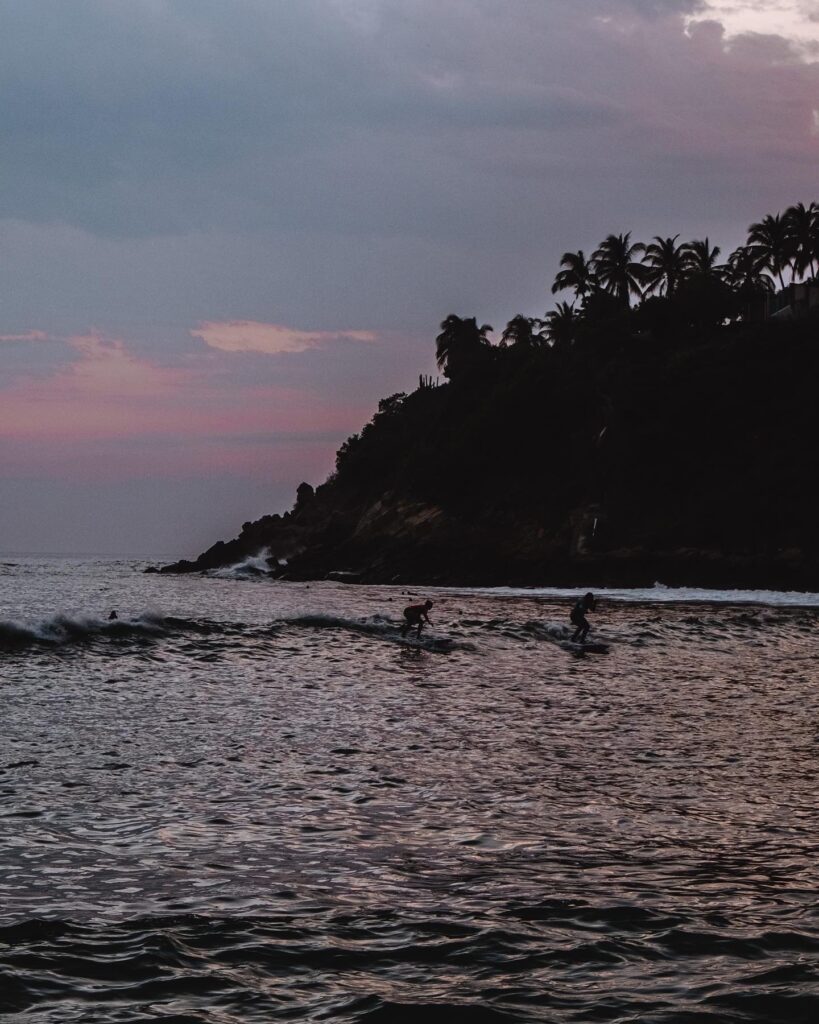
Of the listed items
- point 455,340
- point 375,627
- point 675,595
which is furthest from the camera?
point 455,340

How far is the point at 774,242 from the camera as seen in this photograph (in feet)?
299

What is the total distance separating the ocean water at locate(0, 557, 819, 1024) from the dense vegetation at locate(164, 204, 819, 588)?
49188mm

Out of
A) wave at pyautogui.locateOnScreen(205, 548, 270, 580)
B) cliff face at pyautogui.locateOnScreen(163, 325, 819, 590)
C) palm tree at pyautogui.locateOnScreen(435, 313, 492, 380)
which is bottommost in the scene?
wave at pyautogui.locateOnScreen(205, 548, 270, 580)

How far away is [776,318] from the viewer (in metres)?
82.6

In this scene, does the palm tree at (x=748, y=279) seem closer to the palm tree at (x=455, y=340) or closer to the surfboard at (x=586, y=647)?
the palm tree at (x=455, y=340)

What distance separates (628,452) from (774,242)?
99.1 feet

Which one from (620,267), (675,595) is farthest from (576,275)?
(675,595)

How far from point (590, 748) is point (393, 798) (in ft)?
11.9

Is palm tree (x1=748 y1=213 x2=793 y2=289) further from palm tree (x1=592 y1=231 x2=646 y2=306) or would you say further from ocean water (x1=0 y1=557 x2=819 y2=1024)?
ocean water (x1=0 y1=557 x2=819 y2=1024)

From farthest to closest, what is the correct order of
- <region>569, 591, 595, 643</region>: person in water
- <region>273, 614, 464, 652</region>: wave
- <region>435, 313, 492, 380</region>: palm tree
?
1. <region>435, 313, 492, 380</region>: palm tree
2. <region>569, 591, 595, 643</region>: person in water
3. <region>273, 614, 464, 652</region>: wave

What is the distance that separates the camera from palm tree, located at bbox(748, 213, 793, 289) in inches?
3541

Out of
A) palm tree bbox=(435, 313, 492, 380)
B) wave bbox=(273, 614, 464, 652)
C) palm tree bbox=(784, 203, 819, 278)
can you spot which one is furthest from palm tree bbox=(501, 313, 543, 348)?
wave bbox=(273, 614, 464, 652)

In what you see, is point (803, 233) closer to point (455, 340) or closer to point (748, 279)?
point (748, 279)

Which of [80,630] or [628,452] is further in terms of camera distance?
[628,452]
